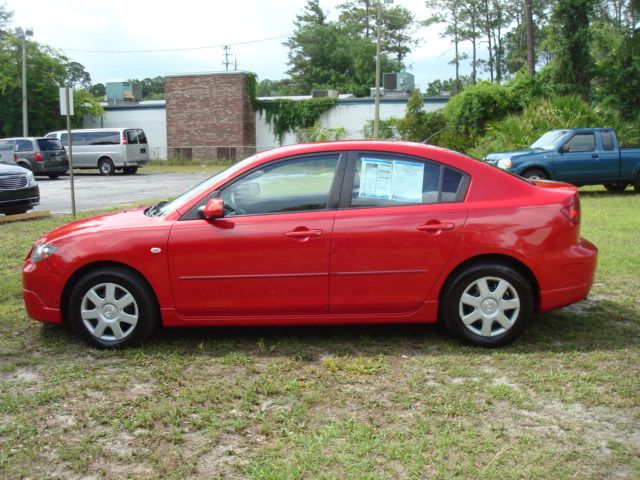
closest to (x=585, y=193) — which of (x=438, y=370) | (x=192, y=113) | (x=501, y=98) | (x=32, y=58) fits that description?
(x=501, y=98)

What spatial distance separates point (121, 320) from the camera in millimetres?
5113

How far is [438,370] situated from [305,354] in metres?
0.97

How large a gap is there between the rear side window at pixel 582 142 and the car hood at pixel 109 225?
1360cm

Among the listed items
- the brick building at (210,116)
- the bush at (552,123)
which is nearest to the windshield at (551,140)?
the bush at (552,123)

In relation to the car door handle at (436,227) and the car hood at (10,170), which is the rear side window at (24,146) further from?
the car door handle at (436,227)

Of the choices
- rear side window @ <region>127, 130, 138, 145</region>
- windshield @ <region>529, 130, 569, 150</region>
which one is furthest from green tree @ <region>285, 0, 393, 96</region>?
windshield @ <region>529, 130, 569, 150</region>

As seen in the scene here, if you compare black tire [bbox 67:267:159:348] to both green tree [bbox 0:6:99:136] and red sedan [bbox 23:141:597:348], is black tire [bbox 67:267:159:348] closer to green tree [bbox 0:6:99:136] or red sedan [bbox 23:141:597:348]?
red sedan [bbox 23:141:597:348]

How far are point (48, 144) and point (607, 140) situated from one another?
20.9 metres

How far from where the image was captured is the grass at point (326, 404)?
340 centimetres

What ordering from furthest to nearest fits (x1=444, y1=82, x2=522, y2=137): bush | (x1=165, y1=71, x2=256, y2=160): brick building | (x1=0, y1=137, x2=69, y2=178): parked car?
(x1=165, y1=71, x2=256, y2=160): brick building → (x1=444, y1=82, x2=522, y2=137): bush → (x1=0, y1=137, x2=69, y2=178): parked car

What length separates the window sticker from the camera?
5090 mm

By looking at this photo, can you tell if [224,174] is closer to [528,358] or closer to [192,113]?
[528,358]

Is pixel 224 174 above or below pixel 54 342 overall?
above

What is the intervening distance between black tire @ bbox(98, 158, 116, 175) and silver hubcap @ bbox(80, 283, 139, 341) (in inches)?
1074
